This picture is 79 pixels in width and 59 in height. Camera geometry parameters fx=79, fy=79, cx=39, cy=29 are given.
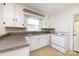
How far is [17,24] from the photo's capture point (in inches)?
34.1

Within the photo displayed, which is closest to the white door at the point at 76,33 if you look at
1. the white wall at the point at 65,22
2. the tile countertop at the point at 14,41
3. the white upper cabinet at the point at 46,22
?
the white wall at the point at 65,22

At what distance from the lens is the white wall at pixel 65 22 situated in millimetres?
923

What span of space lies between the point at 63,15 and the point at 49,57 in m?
0.51

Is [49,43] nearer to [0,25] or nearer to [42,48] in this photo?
[42,48]

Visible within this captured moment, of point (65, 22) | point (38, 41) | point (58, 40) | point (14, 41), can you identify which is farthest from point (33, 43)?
point (65, 22)

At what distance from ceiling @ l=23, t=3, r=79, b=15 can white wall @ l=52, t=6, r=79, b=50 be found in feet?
0.18

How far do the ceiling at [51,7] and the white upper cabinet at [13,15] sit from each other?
0.11 metres

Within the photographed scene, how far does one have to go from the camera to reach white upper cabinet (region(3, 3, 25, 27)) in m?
0.81

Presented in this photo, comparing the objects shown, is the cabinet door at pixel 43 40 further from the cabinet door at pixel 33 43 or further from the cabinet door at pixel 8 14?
the cabinet door at pixel 8 14

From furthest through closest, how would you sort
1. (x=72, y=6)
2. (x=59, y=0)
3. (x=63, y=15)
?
1. (x=63, y=15)
2. (x=72, y=6)
3. (x=59, y=0)

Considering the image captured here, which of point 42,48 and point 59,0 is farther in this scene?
point 42,48

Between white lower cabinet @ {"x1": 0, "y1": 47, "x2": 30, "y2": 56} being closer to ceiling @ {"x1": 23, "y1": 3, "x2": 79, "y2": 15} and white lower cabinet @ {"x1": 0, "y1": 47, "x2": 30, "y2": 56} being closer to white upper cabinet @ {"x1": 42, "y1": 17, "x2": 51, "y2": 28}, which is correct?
white upper cabinet @ {"x1": 42, "y1": 17, "x2": 51, "y2": 28}

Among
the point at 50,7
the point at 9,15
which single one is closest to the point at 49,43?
the point at 50,7

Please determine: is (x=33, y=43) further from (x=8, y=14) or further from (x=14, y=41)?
(x=8, y=14)
